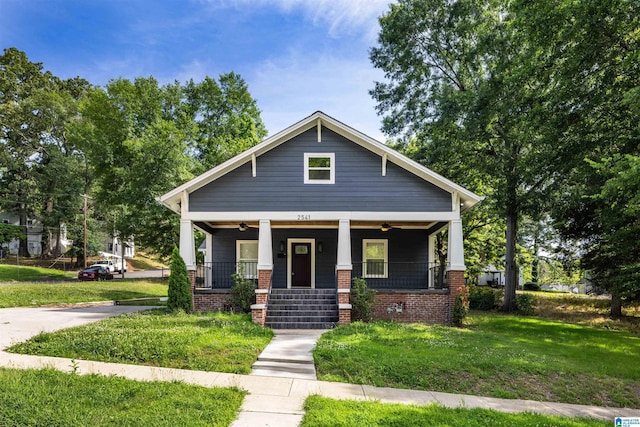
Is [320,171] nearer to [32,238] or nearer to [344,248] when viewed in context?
[344,248]

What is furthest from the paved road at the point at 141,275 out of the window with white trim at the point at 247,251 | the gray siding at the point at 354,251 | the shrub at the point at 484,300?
the shrub at the point at 484,300

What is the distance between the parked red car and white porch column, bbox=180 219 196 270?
20.7 m

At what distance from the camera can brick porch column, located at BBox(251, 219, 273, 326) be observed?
10.9 metres

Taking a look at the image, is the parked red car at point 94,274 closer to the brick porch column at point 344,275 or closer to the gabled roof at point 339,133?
the gabled roof at point 339,133

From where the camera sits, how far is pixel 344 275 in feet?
38.1

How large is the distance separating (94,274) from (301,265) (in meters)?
21.7

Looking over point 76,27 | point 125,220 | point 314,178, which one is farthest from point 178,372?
point 125,220

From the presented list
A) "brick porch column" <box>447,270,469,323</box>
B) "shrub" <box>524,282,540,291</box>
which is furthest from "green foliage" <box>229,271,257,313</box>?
"shrub" <box>524,282,540,291</box>

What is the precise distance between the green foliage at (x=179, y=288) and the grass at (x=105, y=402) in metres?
5.95

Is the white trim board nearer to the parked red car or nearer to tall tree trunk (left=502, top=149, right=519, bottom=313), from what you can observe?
tall tree trunk (left=502, top=149, right=519, bottom=313)

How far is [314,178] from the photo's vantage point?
12.7m

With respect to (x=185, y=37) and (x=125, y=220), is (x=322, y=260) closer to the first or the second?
(x=185, y=37)

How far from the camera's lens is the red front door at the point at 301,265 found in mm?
14820

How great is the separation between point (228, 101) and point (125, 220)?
41.3 feet
